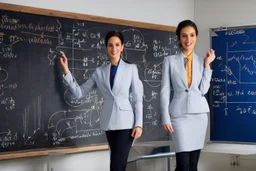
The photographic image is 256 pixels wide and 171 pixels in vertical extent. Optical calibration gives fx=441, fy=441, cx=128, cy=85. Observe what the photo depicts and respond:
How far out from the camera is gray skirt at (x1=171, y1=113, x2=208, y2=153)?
2.87 meters

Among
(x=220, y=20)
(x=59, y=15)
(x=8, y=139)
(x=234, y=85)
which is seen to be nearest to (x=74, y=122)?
(x=8, y=139)

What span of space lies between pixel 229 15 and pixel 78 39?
177 centimetres

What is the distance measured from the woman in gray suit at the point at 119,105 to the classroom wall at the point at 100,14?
102 centimetres

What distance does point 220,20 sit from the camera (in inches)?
191

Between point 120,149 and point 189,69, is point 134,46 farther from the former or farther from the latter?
point 120,149

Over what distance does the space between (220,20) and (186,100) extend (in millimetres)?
2211

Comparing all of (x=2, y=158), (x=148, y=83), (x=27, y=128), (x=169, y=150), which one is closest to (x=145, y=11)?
(x=148, y=83)

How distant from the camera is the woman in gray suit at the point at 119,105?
2.95 m

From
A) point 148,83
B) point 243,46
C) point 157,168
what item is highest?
point 243,46

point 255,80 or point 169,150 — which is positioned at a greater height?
point 255,80

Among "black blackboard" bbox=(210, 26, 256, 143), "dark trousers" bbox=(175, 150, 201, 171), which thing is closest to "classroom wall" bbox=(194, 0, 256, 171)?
"black blackboard" bbox=(210, 26, 256, 143)

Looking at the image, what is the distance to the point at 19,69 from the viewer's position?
11.9ft

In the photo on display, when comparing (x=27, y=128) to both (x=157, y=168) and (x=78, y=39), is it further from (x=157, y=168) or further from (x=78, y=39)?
(x=157, y=168)

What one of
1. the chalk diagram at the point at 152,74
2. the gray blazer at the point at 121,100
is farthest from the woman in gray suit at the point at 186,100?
the chalk diagram at the point at 152,74
